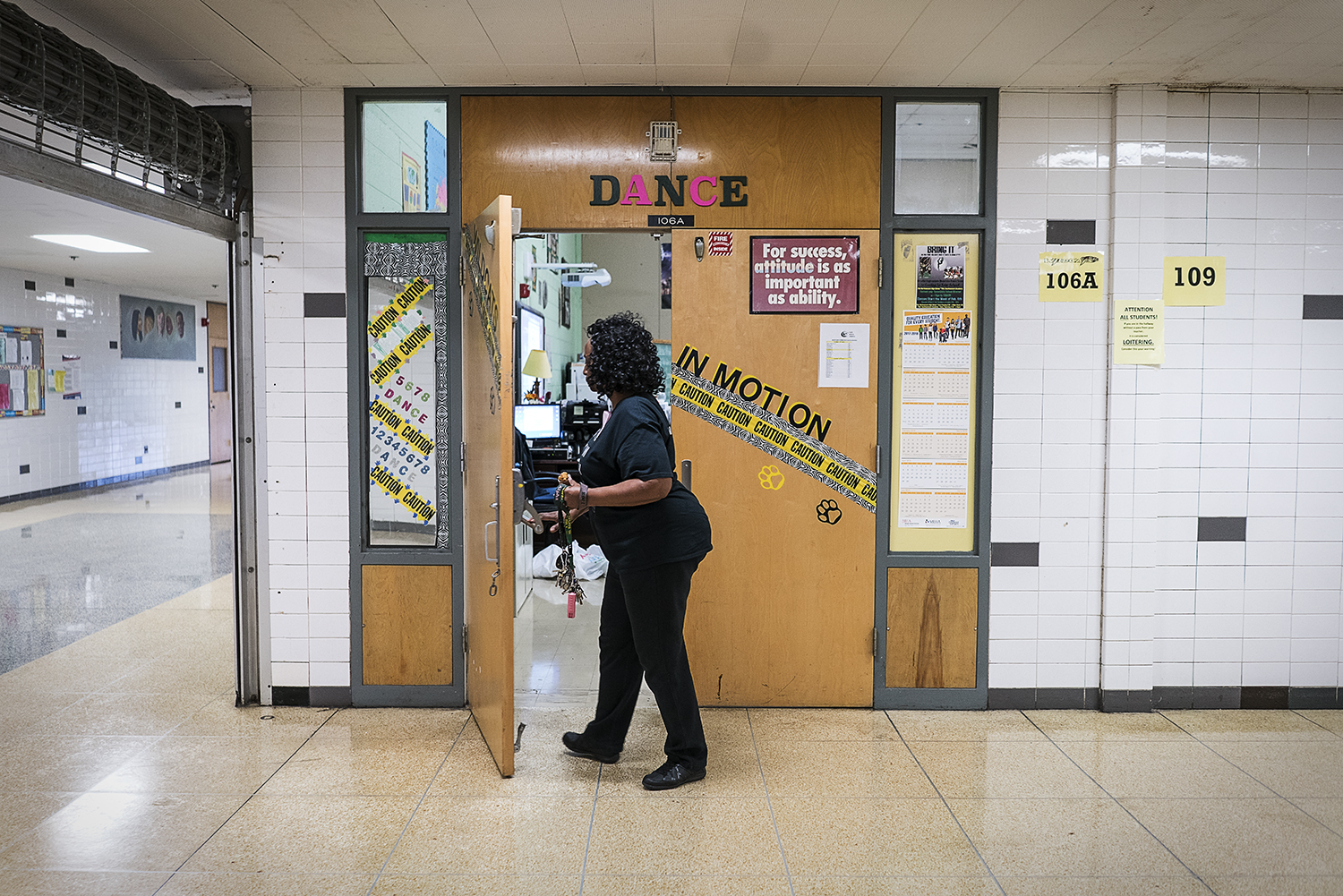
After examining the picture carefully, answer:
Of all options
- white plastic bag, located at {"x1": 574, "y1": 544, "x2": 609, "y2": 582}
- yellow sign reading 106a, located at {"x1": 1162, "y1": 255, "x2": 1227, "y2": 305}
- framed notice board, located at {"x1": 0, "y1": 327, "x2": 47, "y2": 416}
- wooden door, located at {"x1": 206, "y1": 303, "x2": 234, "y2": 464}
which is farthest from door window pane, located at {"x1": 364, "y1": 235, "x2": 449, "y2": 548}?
wooden door, located at {"x1": 206, "y1": 303, "x2": 234, "y2": 464}

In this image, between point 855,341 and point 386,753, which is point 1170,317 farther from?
point 386,753

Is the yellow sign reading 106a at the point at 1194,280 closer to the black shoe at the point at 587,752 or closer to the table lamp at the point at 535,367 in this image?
the black shoe at the point at 587,752

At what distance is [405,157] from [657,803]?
293 cm

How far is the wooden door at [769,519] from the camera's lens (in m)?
3.87

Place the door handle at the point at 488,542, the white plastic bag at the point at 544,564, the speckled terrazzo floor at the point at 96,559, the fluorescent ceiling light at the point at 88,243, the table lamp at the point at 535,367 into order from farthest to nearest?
the fluorescent ceiling light at the point at 88,243 → the table lamp at the point at 535,367 → the white plastic bag at the point at 544,564 → the speckled terrazzo floor at the point at 96,559 → the door handle at the point at 488,542

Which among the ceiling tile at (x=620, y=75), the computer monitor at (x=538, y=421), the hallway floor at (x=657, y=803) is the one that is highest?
the ceiling tile at (x=620, y=75)

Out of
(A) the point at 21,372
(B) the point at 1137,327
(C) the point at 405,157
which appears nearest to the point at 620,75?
(C) the point at 405,157

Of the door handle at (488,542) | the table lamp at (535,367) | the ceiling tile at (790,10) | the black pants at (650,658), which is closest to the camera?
the ceiling tile at (790,10)

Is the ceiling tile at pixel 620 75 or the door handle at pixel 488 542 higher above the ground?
the ceiling tile at pixel 620 75

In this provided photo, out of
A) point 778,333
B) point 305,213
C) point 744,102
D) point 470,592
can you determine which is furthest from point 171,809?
point 744,102

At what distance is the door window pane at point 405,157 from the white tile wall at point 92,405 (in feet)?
28.3

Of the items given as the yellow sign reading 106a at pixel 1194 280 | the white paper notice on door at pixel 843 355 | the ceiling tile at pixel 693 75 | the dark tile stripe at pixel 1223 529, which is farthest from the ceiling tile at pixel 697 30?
the dark tile stripe at pixel 1223 529

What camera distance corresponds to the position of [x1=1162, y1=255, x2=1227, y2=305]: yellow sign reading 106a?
3859 mm

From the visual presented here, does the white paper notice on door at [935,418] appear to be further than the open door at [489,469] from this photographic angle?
Yes
